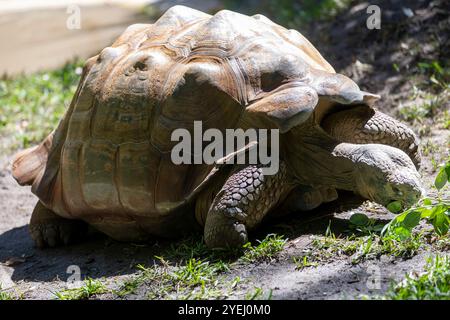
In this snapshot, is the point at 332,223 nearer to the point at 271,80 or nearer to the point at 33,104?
the point at 271,80

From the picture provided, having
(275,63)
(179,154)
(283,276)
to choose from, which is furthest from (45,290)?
(275,63)

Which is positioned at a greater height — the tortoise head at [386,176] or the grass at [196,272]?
the tortoise head at [386,176]

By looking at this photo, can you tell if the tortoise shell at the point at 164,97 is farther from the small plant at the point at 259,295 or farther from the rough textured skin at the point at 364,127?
the small plant at the point at 259,295

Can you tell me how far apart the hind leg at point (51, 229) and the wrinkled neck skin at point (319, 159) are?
171 cm

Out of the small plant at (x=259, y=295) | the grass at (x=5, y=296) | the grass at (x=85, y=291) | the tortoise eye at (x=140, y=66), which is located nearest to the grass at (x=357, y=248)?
the small plant at (x=259, y=295)

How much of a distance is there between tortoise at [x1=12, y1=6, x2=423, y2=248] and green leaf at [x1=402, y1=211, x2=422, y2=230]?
0.23 meters

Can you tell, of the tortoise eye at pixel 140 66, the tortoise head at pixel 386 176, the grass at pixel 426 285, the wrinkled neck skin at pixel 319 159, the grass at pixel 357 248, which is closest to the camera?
the grass at pixel 426 285

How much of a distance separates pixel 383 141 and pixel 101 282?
183 cm

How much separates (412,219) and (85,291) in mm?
1700

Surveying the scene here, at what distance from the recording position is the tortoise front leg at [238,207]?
4160 mm

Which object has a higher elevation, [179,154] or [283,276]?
[179,154]

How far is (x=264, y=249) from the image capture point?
414cm
